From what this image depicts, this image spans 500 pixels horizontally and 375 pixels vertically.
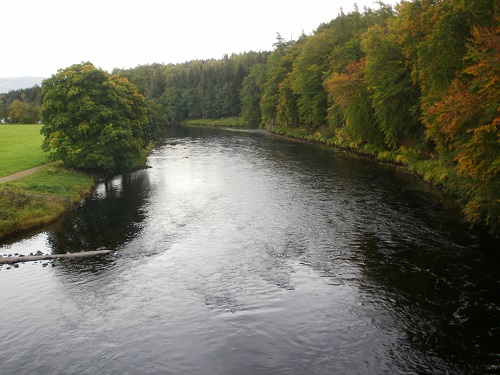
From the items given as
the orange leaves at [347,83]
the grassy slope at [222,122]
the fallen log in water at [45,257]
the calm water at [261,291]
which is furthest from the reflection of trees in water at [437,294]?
the grassy slope at [222,122]

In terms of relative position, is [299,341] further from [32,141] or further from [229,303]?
[32,141]

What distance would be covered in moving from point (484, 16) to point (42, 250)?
3477 centimetres

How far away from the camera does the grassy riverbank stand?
96.3 ft

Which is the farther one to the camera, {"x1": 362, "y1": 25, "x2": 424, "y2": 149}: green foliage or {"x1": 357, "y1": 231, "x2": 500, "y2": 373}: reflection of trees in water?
{"x1": 362, "y1": 25, "x2": 424, "y2": 149}: green foliage

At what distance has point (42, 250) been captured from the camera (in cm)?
2555

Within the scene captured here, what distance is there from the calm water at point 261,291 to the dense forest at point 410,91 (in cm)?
508

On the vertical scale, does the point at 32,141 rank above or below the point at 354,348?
above

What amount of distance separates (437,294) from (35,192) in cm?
3211

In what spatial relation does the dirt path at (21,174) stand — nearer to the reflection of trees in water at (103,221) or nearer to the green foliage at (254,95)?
the reflection of trees in water at (103,221)

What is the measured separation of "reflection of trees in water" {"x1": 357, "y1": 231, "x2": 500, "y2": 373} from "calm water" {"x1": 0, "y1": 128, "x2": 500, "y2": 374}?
0.21ft

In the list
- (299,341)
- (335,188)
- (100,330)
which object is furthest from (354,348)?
(335,188)

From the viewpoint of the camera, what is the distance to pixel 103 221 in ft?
102

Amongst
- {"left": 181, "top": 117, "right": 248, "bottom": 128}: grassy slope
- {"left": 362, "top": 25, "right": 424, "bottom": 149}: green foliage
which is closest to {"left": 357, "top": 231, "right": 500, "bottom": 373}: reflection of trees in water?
{"left": 362, "top": 25, "right": 424, "bottom": 149}: green foliage

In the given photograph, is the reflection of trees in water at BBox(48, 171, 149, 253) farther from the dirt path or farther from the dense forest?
the dense forest
